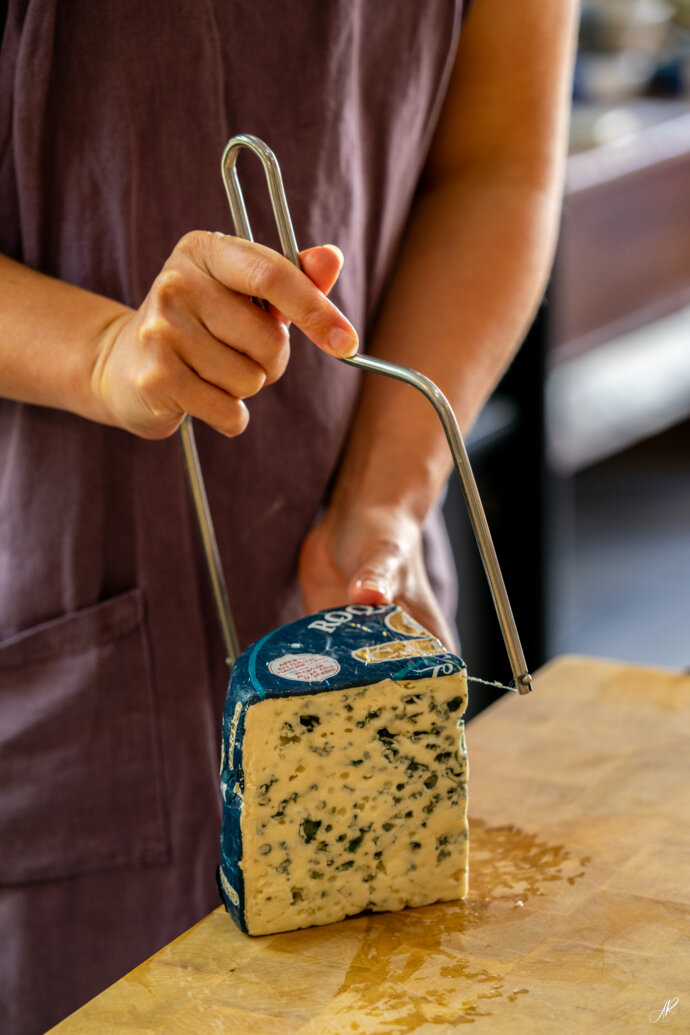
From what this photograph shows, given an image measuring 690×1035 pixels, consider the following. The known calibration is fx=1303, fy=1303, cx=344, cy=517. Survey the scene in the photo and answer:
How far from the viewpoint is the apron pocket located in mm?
1004

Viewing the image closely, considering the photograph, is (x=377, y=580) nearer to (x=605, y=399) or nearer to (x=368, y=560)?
(x=368, y=560)

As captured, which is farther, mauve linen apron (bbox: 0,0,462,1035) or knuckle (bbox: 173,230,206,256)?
mauve linen apron (bbox: 0,0,462,1035)

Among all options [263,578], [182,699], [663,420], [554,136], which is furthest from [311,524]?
[663,420]

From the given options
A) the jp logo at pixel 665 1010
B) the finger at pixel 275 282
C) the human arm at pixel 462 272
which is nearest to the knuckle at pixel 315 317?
the finger at pixel 275 282

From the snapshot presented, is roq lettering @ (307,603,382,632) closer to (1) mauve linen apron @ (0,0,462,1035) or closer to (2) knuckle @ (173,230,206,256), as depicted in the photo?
(1) mauve linen apron @ (0,0,462,1035)

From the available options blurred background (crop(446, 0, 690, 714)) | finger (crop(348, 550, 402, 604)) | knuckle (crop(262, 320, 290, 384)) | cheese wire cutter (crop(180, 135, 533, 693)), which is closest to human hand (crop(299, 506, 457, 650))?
finger (crop(348, 550, 402, 604))

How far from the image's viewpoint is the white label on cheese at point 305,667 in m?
0.84

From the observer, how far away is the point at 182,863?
1.04m

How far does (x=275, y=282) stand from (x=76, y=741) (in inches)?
17.3

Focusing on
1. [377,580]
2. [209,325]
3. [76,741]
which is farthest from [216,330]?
[76,741]

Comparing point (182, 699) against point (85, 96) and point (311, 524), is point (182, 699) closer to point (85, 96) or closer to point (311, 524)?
point (311, 524)

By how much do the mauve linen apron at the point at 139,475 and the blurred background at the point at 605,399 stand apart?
118 centimetres

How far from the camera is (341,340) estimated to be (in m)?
0.77

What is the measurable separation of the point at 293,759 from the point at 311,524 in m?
0.30
